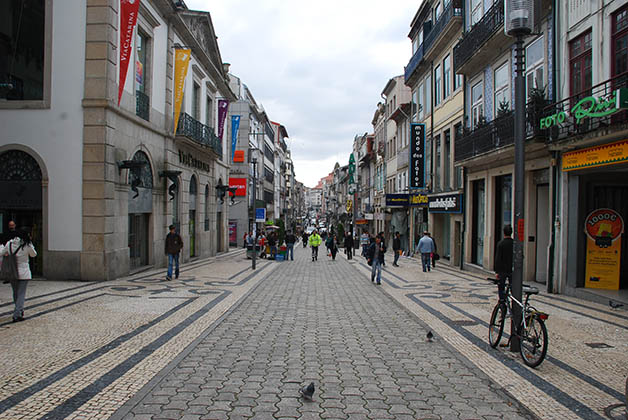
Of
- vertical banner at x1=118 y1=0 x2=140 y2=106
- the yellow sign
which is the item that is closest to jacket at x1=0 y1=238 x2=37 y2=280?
vertical banner at x1=118 y1=0 x2=140 y2=106

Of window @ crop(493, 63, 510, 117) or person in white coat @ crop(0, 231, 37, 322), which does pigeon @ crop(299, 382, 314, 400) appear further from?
window @ crop(493, 63, 510, 117)

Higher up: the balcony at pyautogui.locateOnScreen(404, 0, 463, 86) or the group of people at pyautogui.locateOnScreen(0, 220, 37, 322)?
the balcony at pyautogui.locateOnScreen(404, 0, 463, 86)

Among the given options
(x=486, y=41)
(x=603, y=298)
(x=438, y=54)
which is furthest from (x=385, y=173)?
(x=603, y=298)

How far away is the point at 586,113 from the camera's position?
11539 mm

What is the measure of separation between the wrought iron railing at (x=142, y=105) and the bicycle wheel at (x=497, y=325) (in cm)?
1458

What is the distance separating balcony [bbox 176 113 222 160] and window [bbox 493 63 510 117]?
1261 centimetres

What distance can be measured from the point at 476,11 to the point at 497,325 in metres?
17.1

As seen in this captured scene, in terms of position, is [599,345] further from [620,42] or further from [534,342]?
[620,42]

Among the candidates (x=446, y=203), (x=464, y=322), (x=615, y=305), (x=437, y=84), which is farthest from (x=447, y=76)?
(x=464, y=322)

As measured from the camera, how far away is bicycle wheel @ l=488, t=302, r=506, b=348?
735 cm

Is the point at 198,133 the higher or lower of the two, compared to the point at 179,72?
lower

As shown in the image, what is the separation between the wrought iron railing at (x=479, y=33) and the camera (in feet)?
57.5

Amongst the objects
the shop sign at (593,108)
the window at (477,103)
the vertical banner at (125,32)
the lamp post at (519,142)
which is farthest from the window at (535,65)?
the vertical banner at (125,32)

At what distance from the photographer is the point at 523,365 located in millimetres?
6602
